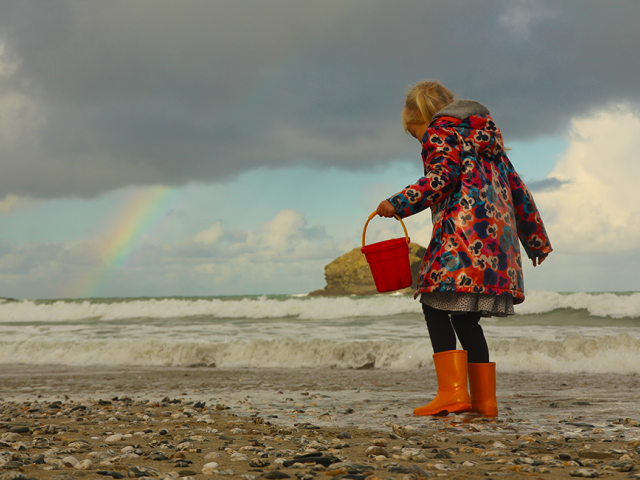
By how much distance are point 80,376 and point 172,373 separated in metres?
1.17

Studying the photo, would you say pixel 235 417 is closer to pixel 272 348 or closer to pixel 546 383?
pixel 546 383

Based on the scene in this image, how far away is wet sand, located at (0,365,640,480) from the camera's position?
1.97 metres

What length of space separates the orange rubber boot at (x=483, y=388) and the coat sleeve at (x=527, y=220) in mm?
840

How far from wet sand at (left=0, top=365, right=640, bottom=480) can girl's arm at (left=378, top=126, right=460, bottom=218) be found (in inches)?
48.8

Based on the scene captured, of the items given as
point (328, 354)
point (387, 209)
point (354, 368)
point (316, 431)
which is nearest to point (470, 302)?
point (387, 209)

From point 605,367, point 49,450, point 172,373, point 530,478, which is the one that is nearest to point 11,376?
point 172,373

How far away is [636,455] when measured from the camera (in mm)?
2057

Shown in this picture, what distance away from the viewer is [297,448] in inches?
94.2

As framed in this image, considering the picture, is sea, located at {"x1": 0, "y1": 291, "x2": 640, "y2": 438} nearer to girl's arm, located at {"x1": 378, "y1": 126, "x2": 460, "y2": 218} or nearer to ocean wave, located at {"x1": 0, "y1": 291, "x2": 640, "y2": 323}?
ocean wave, located at {"x1": 0, "y1": 291, "x2": 640, "y2": 323}

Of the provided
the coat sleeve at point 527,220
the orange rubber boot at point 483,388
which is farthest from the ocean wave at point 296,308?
the orange rubber boot at point 483,388

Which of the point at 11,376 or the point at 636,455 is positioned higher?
the point at 636,455

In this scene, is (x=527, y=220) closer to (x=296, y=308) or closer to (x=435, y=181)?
(x=435, y=181)

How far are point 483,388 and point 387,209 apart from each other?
4.17 feet

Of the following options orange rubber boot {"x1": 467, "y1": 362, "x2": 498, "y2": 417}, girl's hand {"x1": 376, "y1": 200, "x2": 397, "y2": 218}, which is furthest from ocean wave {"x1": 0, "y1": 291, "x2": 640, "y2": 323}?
girl's hand {"x1": 376, "y1": 200, "x2": 397, "y2": 218}
